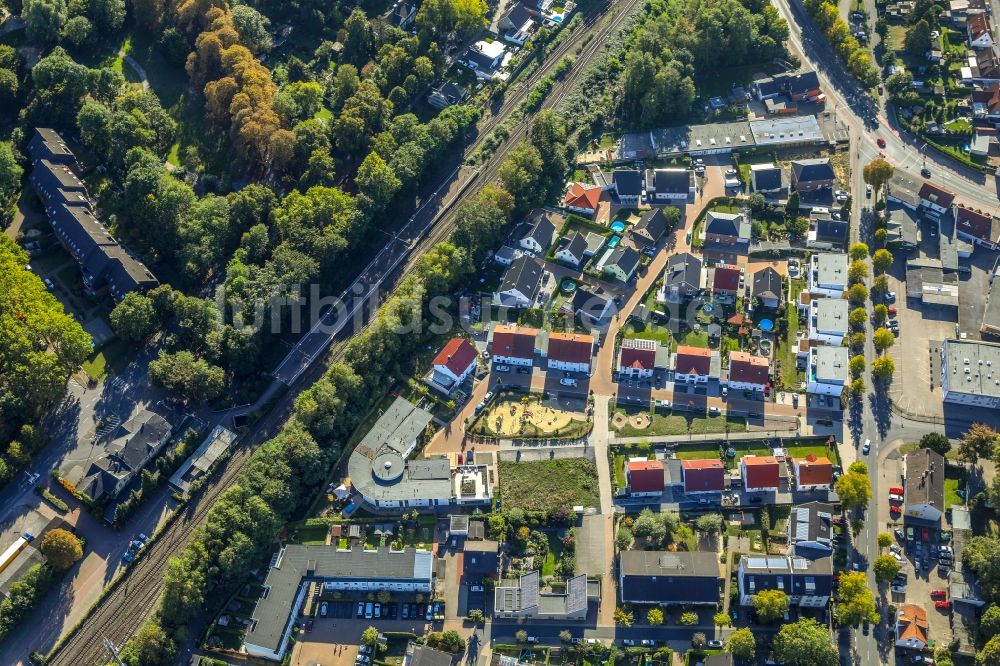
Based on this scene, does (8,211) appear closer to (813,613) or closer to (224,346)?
(224,346)

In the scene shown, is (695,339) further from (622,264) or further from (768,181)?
(768,181)

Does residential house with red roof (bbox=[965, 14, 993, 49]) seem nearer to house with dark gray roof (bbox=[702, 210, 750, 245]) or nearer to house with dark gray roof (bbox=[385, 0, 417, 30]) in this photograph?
house with dark gray roof (bbox=[702, 210, 750, 245])

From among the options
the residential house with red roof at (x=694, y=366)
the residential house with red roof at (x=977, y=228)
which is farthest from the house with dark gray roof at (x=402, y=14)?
the residential house with red roof at (x=977, y=228)

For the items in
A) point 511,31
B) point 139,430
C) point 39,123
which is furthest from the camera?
point 511,31

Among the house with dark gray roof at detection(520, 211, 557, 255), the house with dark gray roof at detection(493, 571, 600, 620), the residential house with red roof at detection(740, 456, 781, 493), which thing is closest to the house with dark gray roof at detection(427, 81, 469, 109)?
the house with dark gray roof at detection(520, 211, 557, 255)

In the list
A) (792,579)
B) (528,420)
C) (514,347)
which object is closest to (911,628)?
(792,579)

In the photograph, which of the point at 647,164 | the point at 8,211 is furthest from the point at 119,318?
the point at 647,164
